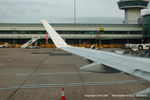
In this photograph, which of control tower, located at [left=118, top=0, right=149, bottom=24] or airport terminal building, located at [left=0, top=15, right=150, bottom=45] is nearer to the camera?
airport terminal building, located at [left=0, top=15, right=150, bottom=45]

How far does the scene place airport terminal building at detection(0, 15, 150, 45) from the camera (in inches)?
2491

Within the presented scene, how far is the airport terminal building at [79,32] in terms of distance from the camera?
63.3 metres

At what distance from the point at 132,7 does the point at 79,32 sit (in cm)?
2792

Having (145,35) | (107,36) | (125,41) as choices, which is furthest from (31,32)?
(145,35)

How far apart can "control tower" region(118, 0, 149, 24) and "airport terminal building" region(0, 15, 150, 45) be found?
1240cm

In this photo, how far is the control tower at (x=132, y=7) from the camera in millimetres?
73844

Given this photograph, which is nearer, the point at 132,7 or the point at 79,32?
the point at 79,32

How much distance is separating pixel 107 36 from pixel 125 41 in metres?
7.61

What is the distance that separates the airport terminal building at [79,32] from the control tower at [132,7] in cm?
1240

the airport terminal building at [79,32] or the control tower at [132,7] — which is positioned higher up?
the control tower at [132,7]

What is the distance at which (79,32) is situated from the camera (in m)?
64.2

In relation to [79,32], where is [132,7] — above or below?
above

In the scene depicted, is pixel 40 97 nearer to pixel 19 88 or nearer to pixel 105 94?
pixel 19 88

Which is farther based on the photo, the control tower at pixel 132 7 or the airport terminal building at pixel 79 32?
the control tower at pixel 132 7
